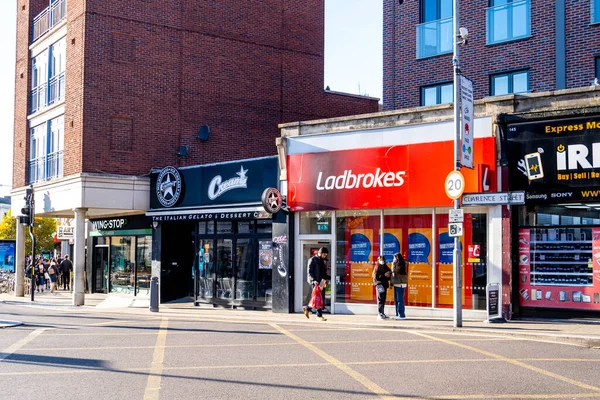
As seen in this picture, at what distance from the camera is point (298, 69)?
1246 inches

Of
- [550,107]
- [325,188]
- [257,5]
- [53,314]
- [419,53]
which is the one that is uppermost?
[257,5]

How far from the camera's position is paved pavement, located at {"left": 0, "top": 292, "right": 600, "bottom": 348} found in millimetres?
15258

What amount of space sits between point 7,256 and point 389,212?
73.7 ft

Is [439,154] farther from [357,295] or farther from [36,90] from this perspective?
[36,90]

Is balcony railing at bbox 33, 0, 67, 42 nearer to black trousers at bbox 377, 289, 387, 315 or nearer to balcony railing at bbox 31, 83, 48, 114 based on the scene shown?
balcony railing at bbox 31, 83, 48, 114

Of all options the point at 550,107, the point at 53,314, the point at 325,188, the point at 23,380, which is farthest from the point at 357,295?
Answer: the point at 23,380

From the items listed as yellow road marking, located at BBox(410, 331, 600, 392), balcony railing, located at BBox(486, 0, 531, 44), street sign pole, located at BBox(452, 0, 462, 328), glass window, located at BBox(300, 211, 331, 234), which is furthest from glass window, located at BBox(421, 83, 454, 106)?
yellow road marking, located at BBox(410, 331, 600, 392)

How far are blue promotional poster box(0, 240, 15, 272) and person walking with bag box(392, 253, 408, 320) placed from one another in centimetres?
2320

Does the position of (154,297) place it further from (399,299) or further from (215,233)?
(399,299)

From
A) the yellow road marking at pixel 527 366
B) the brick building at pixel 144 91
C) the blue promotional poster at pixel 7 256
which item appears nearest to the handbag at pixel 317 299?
the yellow road marking at pixel 527 366

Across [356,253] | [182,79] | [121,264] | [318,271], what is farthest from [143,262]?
[318,271]

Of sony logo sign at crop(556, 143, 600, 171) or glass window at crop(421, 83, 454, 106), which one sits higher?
glass window at crop(421, 83, 454, 106)

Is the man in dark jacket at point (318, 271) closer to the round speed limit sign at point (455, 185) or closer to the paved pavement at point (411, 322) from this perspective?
the paved pavement at point (411, 322)

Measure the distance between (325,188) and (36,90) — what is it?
16.4 metres
